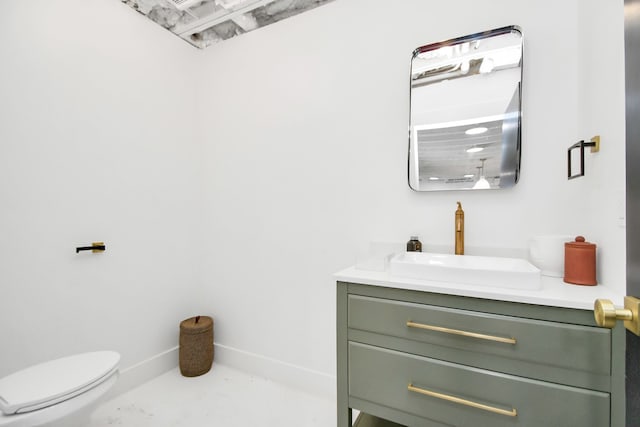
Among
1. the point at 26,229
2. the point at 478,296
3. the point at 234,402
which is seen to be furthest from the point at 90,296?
the point at 478,296

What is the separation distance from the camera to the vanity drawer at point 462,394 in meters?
1.04

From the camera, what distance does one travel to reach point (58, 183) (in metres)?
1.78

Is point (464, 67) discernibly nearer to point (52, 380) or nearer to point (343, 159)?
point (343, 159)

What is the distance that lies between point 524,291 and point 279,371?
5.70 feet

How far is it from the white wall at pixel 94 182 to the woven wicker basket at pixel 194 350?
198 millimetres

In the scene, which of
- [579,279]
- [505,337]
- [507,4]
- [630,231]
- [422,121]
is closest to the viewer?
[630,231]

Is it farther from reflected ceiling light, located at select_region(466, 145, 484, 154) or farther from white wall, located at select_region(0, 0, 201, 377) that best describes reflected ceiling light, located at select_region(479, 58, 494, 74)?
white wall, located at select_region(0, 0, 201, 377)

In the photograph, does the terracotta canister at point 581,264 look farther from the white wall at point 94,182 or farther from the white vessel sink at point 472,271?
the white wall at point 94,182

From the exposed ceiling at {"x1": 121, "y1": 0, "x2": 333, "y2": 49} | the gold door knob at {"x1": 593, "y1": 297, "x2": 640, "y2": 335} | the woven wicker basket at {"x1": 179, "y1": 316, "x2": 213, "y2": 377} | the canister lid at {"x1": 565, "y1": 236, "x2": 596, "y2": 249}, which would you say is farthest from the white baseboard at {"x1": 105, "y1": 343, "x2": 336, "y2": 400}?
the exposed ceiling at {"x1": 121, "y1": 0, "x2": 333, "y2": 49}

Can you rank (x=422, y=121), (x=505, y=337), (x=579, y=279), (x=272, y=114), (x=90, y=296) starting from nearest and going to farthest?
1. (x=505, y=337)
2. (x=579, y=279)
3. (x=422, y=121)
4. (x=90, y=296)
5. (x=272, y=114)

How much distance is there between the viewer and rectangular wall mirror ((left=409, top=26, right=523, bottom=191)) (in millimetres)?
1549

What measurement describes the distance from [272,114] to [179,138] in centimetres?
85

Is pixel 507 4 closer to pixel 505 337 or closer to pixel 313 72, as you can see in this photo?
pixel 313 72

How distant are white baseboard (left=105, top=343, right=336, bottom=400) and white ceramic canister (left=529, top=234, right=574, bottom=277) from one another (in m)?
1.42
